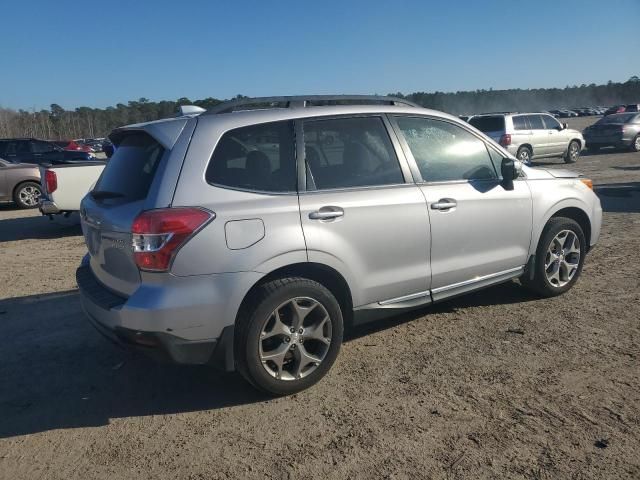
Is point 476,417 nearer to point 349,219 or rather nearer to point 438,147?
point 349,219

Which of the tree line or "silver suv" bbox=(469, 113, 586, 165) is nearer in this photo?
"silver suv" bbox=(469, 113, 586, 165)

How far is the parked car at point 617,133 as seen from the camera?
21.8 m

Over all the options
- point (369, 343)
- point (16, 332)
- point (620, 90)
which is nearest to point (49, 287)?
point (16, 332)

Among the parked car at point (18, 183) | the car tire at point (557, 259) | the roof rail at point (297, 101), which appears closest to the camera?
the roof rail at point (297, 101)

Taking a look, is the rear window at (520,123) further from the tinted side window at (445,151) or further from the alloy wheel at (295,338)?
the alloy wheel at (295,338)

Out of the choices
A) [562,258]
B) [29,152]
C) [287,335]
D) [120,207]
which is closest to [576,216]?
[562,258]

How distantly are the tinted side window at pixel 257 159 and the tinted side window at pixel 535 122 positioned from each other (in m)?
17.0

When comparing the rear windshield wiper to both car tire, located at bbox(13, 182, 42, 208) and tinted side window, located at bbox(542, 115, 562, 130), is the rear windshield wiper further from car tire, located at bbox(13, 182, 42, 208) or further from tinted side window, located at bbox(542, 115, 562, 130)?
tinted side window, located at bbox(542, 115, 562, 130)

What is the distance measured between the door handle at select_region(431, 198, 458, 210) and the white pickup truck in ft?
21.7

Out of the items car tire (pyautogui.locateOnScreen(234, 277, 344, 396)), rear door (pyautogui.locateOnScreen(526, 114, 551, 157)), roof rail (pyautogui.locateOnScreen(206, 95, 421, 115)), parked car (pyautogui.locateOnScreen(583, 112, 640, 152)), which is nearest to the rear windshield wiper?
roof rail (pyautogui.locateOnScreen(206, 95, 421, 115))

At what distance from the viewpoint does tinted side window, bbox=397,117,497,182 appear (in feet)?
14.1

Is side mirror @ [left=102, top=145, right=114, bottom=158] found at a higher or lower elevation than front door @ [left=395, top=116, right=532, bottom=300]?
higher

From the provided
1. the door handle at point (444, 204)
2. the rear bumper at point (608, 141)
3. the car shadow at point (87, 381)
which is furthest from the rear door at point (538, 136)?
the door handle at point (444, 204)

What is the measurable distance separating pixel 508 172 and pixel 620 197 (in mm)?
7981
